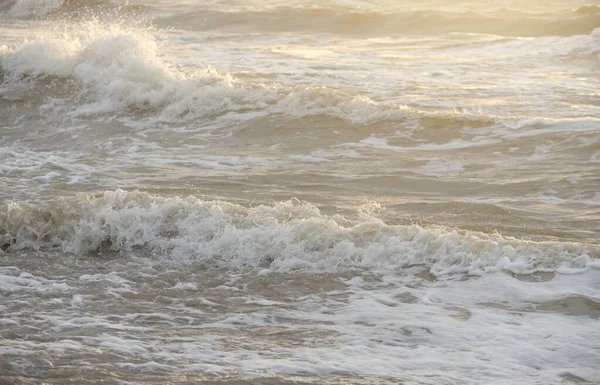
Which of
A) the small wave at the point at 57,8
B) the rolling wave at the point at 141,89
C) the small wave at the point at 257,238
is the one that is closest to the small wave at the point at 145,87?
the rolling wave at the point at 141,89

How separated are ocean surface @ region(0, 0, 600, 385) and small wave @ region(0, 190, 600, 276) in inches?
0.8

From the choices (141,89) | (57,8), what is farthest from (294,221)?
(57,8)

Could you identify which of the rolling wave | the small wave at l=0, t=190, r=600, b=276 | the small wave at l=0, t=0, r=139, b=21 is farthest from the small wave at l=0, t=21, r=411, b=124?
the small wave at l=0, t=0, r=139, b=21

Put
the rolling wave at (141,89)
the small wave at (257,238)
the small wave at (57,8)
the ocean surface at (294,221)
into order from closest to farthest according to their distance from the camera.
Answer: the ocean surface at (294,221) → the small wave at (257,238) → the rolling wave at (141,89) → the small wave at (57,8)

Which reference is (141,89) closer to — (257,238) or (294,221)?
(294,221)

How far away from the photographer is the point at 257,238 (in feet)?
24.4

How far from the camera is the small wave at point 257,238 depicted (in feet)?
22.6

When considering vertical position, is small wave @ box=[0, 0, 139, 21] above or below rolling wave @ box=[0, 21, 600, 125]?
above

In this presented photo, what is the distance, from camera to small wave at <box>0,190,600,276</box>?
6891 mm

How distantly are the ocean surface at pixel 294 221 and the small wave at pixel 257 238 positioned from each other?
2 centimetres

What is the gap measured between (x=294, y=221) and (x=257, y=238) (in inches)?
14.3

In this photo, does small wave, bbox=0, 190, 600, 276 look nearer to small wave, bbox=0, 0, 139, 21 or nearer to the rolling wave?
the rolling wave

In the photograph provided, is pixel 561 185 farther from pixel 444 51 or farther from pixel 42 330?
pixel 444 51

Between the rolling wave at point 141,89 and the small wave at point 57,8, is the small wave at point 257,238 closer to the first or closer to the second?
the rolling wave at point 141,89
